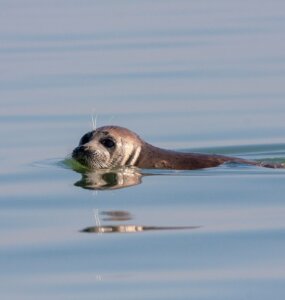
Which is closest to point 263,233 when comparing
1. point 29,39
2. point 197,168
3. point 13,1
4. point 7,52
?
point 197,168

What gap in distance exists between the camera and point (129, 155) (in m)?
16.2

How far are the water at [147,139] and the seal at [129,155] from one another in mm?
187

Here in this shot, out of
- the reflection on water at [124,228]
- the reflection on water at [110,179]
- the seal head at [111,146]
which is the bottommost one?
the reflection on water at [110,179]

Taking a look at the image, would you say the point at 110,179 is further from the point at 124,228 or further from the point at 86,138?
the point at 124,228

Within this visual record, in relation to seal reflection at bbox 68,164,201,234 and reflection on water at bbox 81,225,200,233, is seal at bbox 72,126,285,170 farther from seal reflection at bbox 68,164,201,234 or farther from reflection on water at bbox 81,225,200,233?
reflection on water at bbox 81,225,200,233

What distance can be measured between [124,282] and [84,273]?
404 millimetres

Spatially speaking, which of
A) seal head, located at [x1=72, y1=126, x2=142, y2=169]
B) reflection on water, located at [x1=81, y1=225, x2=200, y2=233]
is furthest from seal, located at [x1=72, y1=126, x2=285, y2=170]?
reflection on water, located at [x1=81, y1=225, x2=200, y2=233]

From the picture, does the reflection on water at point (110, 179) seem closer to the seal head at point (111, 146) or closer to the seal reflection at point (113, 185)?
the seal reflection at point (113, 185)

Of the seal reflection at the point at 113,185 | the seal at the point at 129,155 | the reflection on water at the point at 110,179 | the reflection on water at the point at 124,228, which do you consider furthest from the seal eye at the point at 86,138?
the reflection on water at the point at 124,228

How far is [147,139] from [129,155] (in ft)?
3.95

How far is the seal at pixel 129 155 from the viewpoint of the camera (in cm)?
Result: 1567

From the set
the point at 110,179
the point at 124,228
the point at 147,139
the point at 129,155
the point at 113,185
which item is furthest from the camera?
the point at 147,139

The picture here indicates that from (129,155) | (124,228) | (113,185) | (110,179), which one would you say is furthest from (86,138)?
(124,228)

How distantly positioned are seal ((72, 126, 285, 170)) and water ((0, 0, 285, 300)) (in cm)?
19
